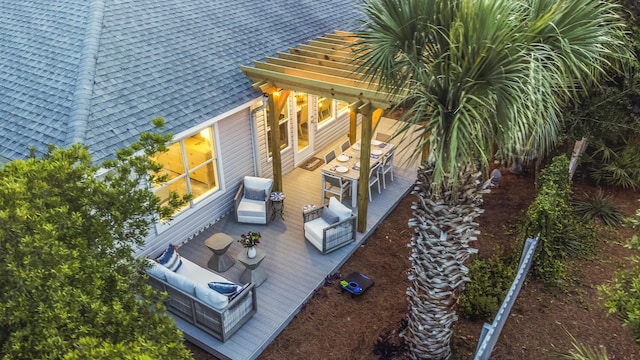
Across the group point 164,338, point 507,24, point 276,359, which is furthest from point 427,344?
point 507,24

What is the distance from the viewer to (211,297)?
25.1 ft

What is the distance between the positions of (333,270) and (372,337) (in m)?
1.84

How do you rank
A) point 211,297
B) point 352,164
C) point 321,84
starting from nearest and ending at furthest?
point 211,297 → point 321,84 → point 352,164

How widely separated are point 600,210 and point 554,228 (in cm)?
258

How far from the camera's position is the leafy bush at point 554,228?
29.5 ft

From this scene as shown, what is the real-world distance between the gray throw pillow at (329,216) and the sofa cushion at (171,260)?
131 inches

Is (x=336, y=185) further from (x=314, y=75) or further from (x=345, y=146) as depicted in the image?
(x=314, y=75)

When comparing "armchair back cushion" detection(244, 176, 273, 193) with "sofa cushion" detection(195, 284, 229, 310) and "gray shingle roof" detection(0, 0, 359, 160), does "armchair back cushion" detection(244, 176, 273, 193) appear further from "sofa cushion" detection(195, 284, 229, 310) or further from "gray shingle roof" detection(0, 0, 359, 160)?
"sofa cushion" detection(195, 284, 229, 310)

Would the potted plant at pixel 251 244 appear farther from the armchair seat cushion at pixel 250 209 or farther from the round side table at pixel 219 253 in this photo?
the armchair seat cushion at pixel 250 209

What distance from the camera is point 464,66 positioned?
481 cm

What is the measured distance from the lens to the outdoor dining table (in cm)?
1144

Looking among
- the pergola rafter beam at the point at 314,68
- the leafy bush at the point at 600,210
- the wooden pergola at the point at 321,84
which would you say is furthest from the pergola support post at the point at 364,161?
the leafy bush at the point at 600,210

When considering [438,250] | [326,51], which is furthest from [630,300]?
[326,51]

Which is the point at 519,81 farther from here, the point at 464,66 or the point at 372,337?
the point at 372,337
